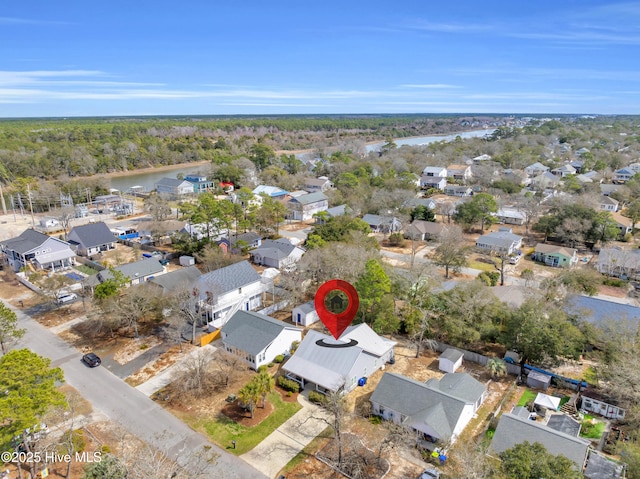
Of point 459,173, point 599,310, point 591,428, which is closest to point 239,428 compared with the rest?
point 591,428

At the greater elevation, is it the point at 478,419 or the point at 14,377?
the point at 14,377

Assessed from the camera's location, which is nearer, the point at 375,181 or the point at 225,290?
the point at 225,290

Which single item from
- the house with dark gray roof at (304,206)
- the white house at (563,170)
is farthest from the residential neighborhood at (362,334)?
the white house at (563,170)

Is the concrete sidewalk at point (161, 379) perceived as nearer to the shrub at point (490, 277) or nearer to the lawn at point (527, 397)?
the lawn at point (527, 397)

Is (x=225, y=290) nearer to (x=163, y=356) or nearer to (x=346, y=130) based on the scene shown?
(x=163, y=356)

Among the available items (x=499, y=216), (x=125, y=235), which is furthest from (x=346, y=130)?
(x=125, y=235)

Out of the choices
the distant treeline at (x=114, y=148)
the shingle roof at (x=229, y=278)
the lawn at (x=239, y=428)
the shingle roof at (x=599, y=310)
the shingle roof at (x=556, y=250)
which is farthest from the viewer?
the distant treeline at (x=114, y=148)
